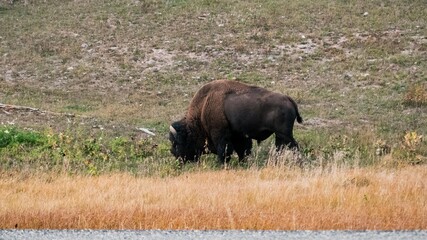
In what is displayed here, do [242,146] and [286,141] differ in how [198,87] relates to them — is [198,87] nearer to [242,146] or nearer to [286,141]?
[242,146]

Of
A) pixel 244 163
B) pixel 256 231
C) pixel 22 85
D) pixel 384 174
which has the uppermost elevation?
pixel 256 231

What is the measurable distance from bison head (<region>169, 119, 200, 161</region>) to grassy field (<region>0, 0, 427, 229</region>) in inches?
17.1

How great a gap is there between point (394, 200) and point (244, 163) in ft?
18.2

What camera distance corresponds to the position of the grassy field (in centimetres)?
1166

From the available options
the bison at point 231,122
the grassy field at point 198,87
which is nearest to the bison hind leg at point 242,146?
the bison at point 231,122

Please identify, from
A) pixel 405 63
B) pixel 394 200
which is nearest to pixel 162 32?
pixel 405 63

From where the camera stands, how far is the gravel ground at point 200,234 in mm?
7223

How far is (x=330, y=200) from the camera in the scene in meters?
9.59

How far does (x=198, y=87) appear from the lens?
83.8 ft

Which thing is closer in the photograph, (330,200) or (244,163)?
(330,200)

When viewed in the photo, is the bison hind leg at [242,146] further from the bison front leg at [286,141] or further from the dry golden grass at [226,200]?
the dry golden grass at [226,200]

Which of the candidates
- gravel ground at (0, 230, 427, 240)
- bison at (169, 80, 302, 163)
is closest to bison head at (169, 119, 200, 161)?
bison at (169, 80, 302, 163)

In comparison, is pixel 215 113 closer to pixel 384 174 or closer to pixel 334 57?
pixel 384 174

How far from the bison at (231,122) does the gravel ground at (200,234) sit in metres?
6.86
